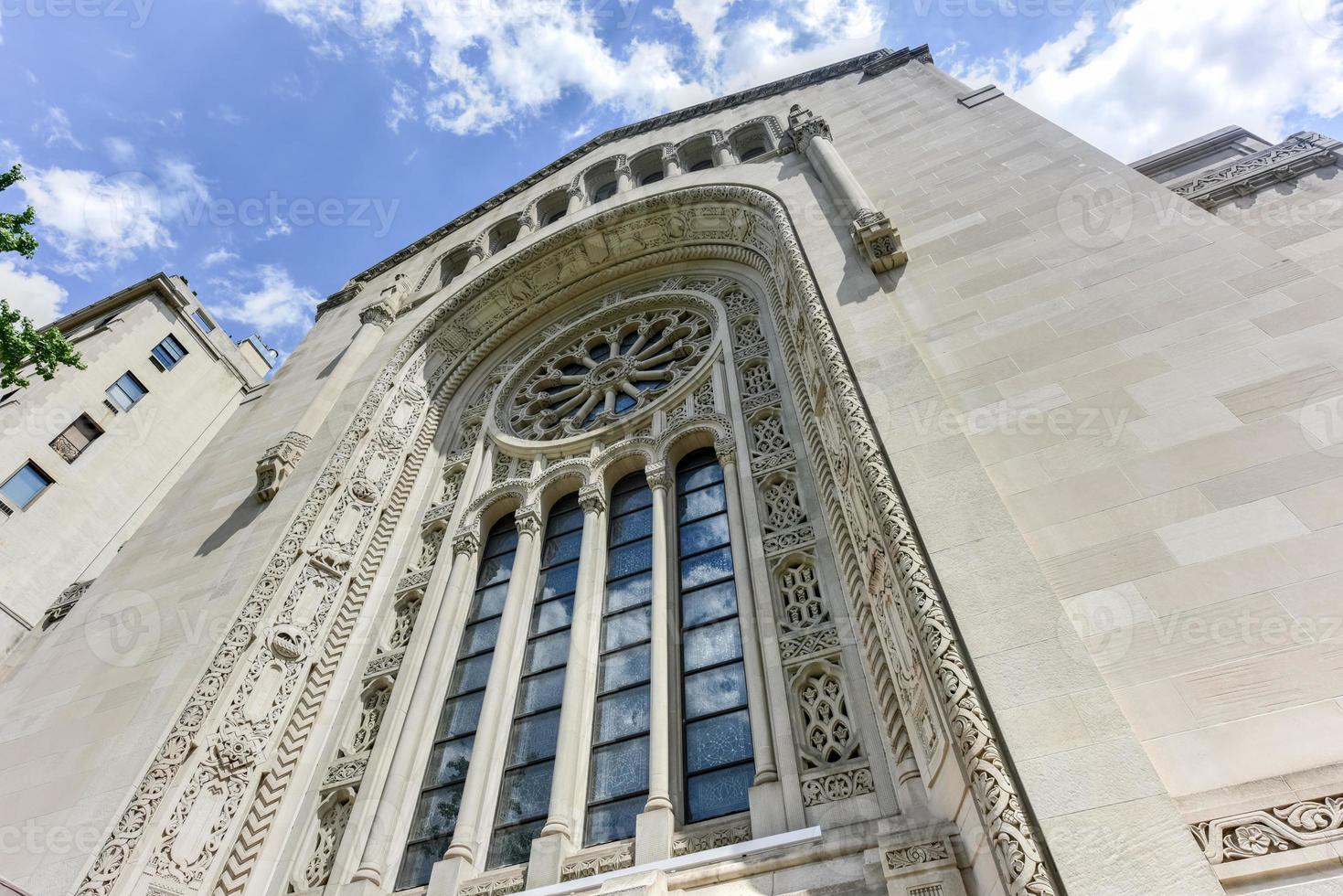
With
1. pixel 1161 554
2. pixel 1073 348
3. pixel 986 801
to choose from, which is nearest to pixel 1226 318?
pixel 1073 348

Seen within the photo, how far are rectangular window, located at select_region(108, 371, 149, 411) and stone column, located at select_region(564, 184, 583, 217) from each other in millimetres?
11456

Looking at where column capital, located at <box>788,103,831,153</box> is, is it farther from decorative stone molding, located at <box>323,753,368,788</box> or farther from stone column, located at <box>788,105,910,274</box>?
decorative stone molding, located at <box>323,753,368,788</box>

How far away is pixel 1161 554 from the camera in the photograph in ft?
16.3

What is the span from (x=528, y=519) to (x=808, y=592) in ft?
14.2

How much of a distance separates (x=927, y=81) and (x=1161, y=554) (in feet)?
41.0

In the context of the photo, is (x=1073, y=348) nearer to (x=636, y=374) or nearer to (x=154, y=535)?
(x=636, y=374)

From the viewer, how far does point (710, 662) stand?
25.6ft

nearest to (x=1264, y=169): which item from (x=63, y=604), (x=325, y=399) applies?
(x=325, y=399)

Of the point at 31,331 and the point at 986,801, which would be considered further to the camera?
the point at 31,331

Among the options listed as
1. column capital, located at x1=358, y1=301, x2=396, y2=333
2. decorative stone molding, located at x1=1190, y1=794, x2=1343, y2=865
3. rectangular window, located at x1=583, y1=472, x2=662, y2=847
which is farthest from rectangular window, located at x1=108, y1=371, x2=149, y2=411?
decorative stone molding, located at x1=1190, y1=794, x2=1343, y2=865

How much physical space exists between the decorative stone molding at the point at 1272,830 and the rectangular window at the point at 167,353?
2370 centimetres

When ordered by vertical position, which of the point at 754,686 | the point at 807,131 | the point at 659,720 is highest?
the point at 807,131

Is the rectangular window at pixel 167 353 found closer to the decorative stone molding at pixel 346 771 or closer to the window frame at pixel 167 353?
the window frame at pixel 167 353

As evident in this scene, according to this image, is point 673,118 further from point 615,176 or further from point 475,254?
point 475,254
